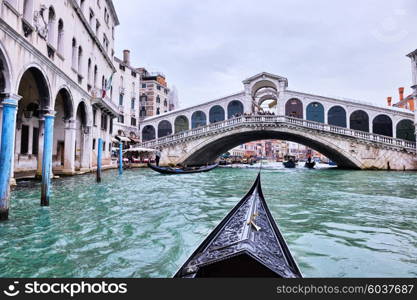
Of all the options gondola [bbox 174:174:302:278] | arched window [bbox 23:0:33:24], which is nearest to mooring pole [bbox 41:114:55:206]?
arched window [bbox 23:0:33:24]

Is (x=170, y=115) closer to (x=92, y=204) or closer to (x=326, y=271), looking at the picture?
(x=92, y=204)

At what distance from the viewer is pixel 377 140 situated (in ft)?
51.8

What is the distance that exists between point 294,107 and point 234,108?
524cm

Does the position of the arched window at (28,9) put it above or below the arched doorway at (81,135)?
above

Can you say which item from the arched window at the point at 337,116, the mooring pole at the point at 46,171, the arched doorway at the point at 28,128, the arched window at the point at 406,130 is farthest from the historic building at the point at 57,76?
the arched window at the point at 406,130

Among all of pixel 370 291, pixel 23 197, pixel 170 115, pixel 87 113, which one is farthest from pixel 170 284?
pixel 170 115

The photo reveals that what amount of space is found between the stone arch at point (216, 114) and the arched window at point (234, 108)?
58cm

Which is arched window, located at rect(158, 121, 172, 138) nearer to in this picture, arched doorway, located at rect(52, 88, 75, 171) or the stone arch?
the stone arch

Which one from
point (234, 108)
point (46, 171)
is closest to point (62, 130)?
point (46, 171)

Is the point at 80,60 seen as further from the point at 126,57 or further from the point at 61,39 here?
the point at 126,57

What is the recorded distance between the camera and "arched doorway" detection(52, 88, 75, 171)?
9719 millimetres

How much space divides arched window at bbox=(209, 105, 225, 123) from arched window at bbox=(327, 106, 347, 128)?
29.9ft

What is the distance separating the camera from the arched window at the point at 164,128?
2475 centimetres

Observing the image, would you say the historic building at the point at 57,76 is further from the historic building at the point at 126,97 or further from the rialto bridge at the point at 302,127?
the historic building at the point at 126,97
